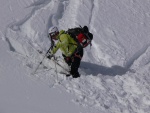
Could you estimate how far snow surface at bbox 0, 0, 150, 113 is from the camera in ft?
26.0

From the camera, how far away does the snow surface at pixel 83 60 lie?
7.92 m

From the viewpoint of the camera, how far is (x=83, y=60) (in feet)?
32.6

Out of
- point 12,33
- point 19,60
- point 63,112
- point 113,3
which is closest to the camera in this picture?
point 63,112

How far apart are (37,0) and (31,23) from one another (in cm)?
154

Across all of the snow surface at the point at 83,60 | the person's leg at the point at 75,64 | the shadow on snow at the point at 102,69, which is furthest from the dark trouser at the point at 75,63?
the shadow on snow at the point at 102,69

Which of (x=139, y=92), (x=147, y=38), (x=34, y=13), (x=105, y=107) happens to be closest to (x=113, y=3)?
(x=147, y=38)

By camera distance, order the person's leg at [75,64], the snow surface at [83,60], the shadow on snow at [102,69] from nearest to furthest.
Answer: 1. the snow surface at [83,60]
2. the person's leg at [75,64]
3. the shadow on snow at [102,69]

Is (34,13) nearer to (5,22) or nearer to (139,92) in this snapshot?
(5,22)

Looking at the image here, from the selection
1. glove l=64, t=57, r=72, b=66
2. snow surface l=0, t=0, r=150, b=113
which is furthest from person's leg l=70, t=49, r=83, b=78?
glove l=64, t=57, r=72, b=66

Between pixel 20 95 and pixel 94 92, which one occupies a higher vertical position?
pixel 20 95

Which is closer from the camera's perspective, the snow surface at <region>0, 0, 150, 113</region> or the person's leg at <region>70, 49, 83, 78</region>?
the snow surface at <region>0, 0, 150, 113</region>

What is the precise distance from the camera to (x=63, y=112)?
7.59 meters

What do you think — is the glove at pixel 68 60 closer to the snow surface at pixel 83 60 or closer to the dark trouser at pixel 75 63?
the dark trouser at pixel 75 63

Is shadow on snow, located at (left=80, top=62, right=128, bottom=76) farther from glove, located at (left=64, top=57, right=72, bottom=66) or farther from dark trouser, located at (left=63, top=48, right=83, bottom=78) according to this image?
dark trouser, located at (left=63, top=48, right=83, bottom=78)
